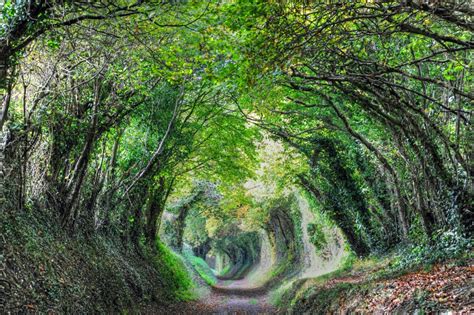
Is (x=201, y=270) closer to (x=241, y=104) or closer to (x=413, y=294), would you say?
Answer: (x=241, y=104)

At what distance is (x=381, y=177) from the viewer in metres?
15.2

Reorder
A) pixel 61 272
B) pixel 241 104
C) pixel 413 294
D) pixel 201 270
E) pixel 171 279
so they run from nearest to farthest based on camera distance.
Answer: pixel 413 294 < pixel 61 272 < pixel 241 104 < pixel 171 279 < pixel 201 270

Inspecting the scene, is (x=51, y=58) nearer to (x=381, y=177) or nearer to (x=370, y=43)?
(x=370, y=43)

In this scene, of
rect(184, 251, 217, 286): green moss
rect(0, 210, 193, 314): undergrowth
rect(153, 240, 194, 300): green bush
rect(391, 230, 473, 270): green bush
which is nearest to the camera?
rect(0, 210, 193, 314): undergrowth

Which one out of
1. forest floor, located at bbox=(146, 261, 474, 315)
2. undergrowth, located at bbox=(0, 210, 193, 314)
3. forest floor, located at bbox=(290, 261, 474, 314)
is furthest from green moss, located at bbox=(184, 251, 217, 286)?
forest floor, located at bbox=(290, 261, 474, 314)

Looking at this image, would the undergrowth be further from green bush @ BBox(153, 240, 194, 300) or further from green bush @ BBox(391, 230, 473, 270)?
green bush @ BBox(391, 230, 473, 270)

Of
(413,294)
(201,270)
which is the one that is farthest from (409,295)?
(201,270)

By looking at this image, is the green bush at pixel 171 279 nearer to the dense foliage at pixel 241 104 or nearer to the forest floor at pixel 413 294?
the dense foliage at pixel 241 104

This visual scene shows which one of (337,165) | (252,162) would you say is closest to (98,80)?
(337,165)

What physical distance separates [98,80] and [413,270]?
8494 mm

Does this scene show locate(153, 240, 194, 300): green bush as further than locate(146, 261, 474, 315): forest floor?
Yes

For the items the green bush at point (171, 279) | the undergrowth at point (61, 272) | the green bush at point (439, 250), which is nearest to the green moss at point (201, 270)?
the green bush at point (171, 279)

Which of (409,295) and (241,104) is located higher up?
(241,104)

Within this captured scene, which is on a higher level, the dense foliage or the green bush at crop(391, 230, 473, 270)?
the dense foliage
